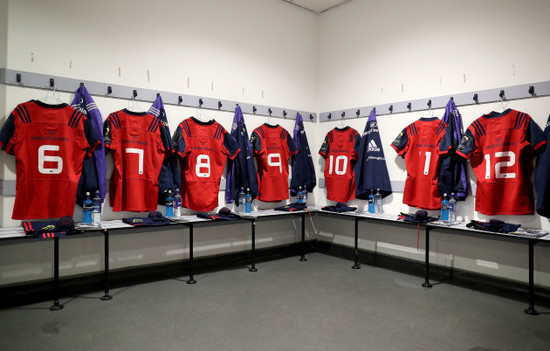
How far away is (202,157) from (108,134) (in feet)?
3.11

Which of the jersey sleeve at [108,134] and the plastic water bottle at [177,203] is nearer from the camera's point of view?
the jersey sleeve at [108,134]

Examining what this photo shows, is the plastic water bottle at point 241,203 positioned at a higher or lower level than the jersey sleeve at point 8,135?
lower

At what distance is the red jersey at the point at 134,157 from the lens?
3.33 metres

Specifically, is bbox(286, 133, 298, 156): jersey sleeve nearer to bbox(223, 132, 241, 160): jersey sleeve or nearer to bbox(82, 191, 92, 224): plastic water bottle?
bbox(223, 132, 241, 160): jersey sleeve

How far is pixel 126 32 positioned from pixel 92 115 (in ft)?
2.93

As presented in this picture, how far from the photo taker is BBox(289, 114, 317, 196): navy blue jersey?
15.4ft

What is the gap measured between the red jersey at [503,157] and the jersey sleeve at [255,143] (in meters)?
2.09

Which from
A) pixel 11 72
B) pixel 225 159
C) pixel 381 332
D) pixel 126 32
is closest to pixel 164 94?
pixel 126 32

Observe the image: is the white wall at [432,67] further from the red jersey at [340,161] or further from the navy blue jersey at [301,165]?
the navy blue jersey at [301,165]

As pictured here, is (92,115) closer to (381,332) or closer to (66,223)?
(66,223)

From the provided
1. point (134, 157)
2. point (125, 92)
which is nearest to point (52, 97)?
point (125, 92)

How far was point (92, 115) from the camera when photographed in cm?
323

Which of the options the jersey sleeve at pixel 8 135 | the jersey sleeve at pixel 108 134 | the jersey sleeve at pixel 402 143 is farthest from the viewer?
the jersey sleeve at pixel 402 143

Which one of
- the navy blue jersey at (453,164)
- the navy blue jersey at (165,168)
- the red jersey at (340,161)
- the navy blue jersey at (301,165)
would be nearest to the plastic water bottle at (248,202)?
the navy blue jersey at (301,165)
